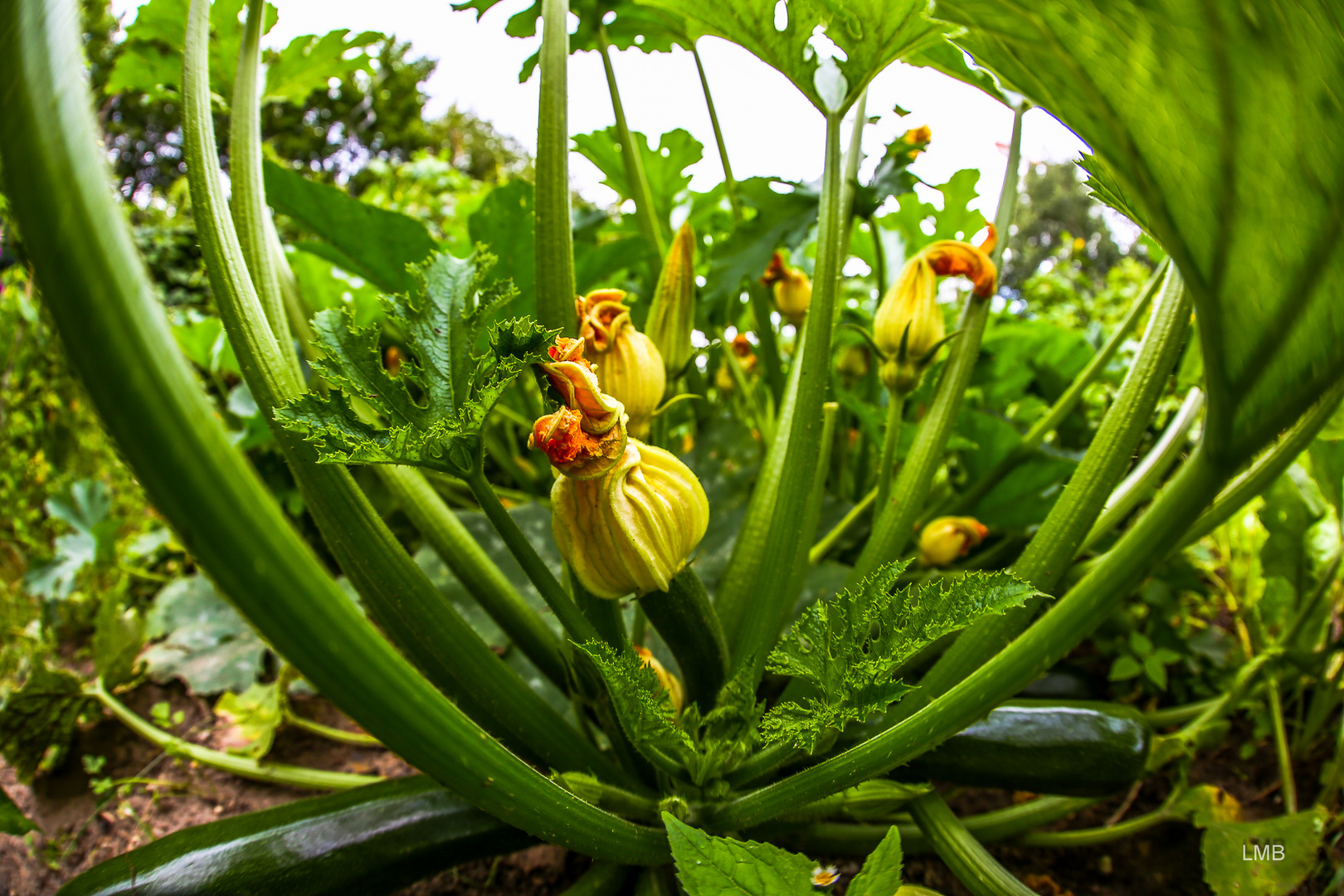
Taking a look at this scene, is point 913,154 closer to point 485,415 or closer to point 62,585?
point 485,415

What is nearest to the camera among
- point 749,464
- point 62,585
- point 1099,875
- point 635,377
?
point 635,377

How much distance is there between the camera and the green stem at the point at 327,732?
102 cm

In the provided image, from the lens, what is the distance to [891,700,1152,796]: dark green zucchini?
0.71 m

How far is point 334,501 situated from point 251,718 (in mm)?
755

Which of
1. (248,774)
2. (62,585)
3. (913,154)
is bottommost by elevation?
(248,774)

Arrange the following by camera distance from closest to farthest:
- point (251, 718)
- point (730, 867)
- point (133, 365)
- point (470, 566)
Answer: point (133, 365), point (730, 867), point (470, 566), point (251, 718)

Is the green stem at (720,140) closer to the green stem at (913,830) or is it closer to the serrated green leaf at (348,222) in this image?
the serrated green leaf at (348,222)

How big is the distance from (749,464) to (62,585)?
4.08 feet

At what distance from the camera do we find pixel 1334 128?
32 centimetres

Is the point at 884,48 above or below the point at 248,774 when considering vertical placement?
above

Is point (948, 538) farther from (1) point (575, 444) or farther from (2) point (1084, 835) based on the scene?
(1) point (575, 444)

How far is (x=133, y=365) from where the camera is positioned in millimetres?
265

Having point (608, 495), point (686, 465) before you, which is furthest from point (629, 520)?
point (686, 465)

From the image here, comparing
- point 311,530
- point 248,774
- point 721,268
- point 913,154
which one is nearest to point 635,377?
point 721,268
